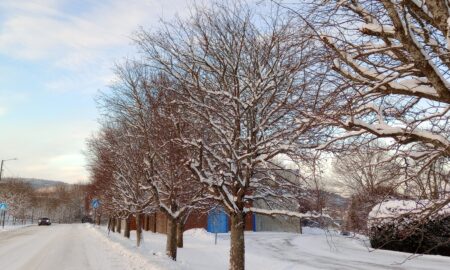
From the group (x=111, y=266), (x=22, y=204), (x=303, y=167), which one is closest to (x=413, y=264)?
(x=303, y=167)

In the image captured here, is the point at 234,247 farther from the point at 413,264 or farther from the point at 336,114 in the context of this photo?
the point at 413,264

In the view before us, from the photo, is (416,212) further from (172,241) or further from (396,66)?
(172,241)

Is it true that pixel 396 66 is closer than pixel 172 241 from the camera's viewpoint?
Yes

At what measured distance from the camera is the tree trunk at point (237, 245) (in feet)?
31.0

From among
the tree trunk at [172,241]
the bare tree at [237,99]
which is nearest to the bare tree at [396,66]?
the bare tree at [237,99]

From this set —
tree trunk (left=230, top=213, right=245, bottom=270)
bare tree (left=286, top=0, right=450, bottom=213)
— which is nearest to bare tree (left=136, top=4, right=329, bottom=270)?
tree trunk (left=230, top=213, right=245, bottom=270)

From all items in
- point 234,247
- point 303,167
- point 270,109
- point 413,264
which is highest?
point 270,109

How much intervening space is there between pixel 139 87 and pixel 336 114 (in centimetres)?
1148

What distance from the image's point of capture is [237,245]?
9.59 metres

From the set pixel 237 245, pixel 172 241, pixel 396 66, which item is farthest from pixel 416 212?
pixel 172 241

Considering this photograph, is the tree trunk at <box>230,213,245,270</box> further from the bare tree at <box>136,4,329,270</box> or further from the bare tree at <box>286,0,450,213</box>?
the bare tree at <box>286,0,450,213</box>

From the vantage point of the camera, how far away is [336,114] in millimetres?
4477

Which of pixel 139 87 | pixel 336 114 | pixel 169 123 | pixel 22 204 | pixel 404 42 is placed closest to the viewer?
pixel 404 42

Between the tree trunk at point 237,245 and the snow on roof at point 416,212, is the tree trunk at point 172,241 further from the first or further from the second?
the snow on roof at point 416,212
